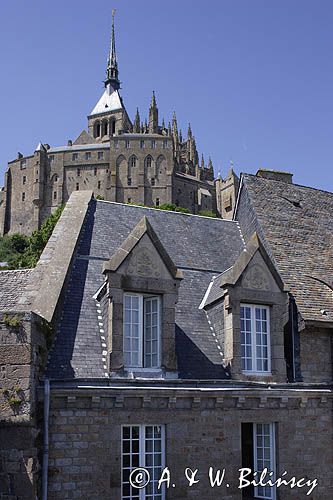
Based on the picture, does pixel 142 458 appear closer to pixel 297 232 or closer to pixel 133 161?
pixel 297 232

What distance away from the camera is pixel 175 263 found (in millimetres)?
15391

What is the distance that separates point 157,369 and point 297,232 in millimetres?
6359

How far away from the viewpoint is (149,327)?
12711 mm

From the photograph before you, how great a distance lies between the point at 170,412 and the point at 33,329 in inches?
117

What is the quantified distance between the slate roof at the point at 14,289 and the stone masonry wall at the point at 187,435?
2.62 m

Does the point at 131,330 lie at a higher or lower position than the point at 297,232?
lower

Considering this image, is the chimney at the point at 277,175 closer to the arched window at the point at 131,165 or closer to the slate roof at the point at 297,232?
the slate roof at the point at 297,232

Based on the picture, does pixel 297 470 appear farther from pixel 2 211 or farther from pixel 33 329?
pixel 2 211

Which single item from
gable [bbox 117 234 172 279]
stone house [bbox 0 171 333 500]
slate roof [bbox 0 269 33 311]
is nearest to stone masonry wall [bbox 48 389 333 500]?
stone house [bbox 0 171 333 500]

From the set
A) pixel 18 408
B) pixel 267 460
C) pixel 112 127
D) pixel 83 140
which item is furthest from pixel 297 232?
pixel 112 127

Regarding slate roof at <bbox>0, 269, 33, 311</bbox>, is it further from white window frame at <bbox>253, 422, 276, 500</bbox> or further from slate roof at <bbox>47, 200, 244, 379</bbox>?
white window frame at <bbox>253, 422, 276, 500</bbox>

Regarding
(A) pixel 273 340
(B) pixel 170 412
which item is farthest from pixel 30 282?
(A) pixel 273 340

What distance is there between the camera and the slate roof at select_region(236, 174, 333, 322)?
1476 cm

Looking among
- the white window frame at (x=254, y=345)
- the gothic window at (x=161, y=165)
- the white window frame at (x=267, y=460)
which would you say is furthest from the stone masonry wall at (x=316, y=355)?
the gothic window at (x=161, y=165)
